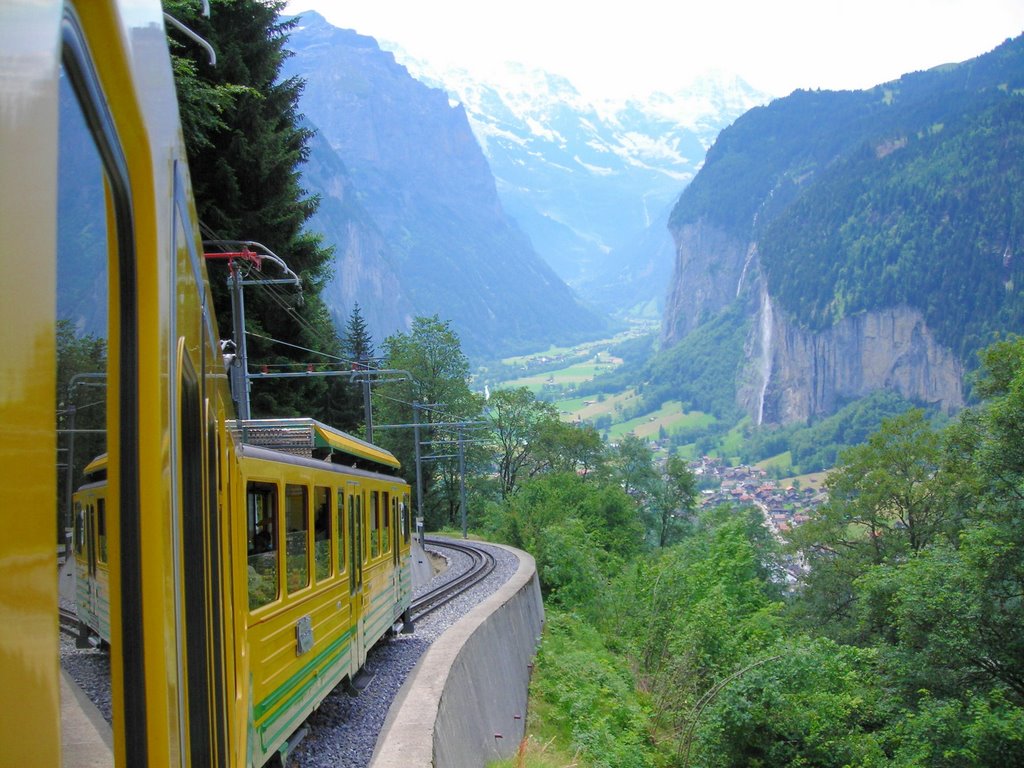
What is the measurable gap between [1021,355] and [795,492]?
100208 millimetres

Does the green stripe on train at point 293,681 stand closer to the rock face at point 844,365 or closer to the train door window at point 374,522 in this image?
the train door window at point 374,522

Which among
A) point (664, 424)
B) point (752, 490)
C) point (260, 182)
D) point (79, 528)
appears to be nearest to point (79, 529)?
point (79, 528)

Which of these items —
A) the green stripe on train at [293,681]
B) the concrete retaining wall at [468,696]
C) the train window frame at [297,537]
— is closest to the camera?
the green stripe on train at [293,681]

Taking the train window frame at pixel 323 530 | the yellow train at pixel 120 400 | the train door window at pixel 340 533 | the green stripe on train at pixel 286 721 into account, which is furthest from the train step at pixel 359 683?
the yellow train at pixel 120 400

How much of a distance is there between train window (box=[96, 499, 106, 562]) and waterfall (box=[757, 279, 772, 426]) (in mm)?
175166

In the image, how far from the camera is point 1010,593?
840 inches

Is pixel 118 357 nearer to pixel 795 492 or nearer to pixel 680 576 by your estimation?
pixel 680 576

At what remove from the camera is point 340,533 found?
9438mm

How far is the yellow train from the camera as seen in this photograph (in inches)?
42.9

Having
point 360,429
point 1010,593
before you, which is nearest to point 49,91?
point 1010,593

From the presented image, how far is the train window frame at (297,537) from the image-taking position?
7352mm

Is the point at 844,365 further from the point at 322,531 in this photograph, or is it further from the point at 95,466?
the point at 95,466

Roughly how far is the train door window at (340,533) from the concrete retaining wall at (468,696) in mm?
1393

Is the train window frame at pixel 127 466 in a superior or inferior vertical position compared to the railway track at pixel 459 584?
superior
